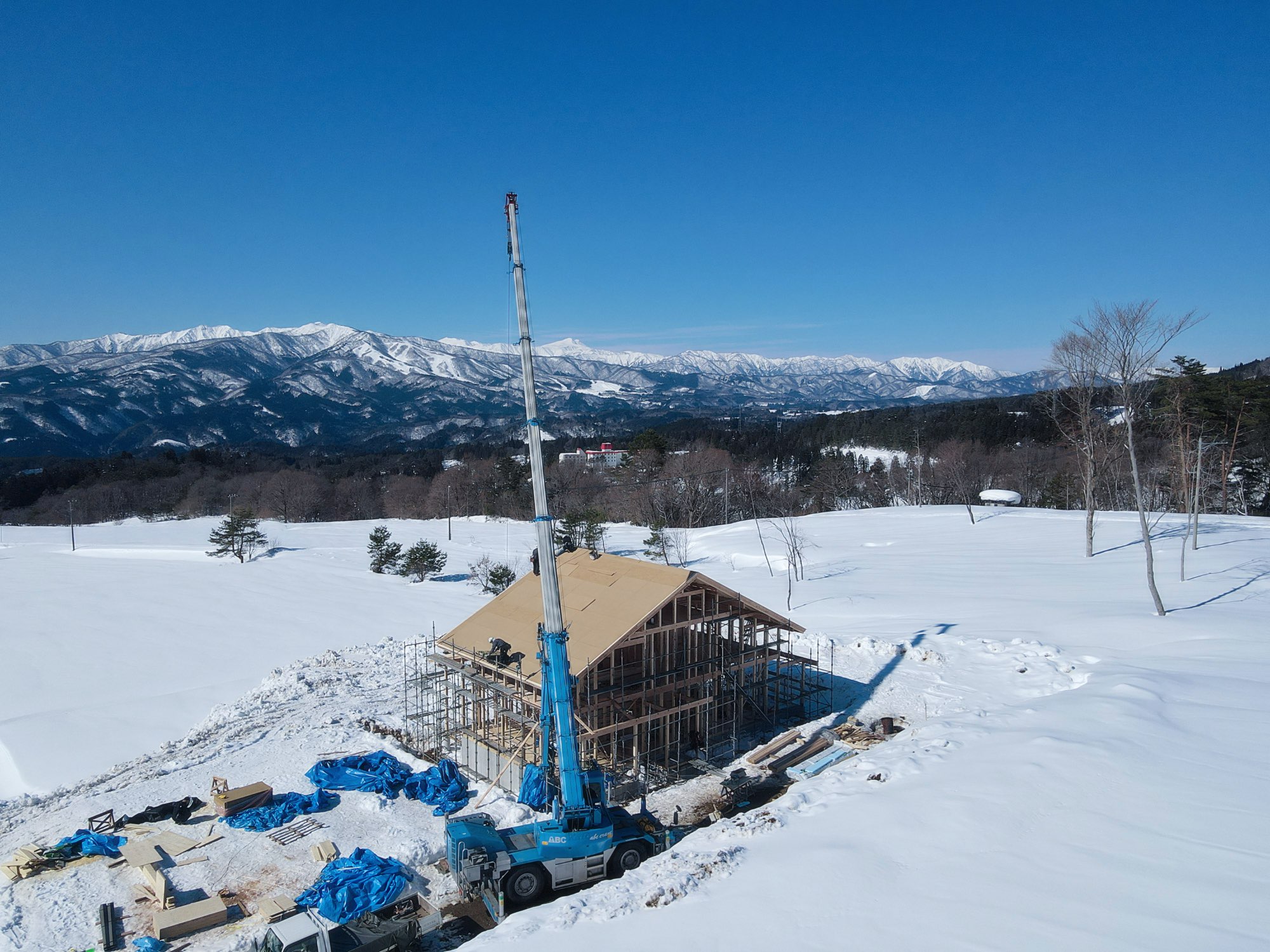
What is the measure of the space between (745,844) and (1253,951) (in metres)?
6.13

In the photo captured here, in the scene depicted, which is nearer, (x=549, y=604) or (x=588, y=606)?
(x=549, y=604)

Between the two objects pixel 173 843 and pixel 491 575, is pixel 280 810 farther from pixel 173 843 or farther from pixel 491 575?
pixel 491 575

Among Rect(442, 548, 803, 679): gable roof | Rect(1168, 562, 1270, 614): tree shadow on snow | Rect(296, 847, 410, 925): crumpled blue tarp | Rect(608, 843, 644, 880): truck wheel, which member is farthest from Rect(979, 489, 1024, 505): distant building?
Rect(296, 847, 410, 925): crumpled blue tarp

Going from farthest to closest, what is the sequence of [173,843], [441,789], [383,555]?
1. [383,555]
2. [441,789]
3. [173,843]

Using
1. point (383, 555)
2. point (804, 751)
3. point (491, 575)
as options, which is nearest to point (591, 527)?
point (491, 575)

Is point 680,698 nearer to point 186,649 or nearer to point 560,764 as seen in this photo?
point 560,764

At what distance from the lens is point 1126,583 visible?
28.8m

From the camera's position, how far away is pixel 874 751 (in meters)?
15.2

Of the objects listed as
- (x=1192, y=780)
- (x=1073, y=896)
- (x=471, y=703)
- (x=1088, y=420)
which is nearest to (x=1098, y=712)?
(x=1192, y=780)

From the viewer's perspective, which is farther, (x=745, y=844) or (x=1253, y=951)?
(x=745, y=844)

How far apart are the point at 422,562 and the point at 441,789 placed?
84.3 feet

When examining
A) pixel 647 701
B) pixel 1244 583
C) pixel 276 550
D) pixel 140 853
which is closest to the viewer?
pixel 140 853

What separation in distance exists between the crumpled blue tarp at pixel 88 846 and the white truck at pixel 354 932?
442 centimetres

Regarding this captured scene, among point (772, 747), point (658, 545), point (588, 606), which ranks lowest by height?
point (772, 747)
